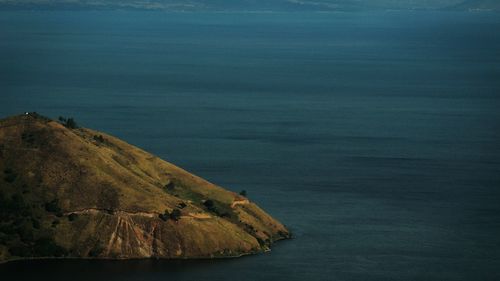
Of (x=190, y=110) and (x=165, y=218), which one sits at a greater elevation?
(x=190, y=110)

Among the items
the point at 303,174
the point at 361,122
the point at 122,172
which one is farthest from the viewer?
the point at 361,122

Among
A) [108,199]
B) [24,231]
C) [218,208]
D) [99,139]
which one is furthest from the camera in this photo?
[99,139]

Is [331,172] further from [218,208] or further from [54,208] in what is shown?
[54,208]

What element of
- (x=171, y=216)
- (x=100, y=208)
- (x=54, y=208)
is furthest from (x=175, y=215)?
(x=54, y=208)

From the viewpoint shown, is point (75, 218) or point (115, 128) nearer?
point (75, 218)

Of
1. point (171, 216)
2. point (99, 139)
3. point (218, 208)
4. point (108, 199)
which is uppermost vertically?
point (99, 139)

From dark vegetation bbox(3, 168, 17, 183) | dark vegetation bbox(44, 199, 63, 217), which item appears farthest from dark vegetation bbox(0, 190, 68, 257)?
dark vegetation bbox(3, 168, 17, 183)

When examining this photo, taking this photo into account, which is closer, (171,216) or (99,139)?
(171,216)

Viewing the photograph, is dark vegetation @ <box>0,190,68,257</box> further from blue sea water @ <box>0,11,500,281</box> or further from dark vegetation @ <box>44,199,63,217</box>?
blue sea water @ <box>0,11,500,281</box>

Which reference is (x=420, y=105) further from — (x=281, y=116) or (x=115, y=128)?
(x=115, y=128)

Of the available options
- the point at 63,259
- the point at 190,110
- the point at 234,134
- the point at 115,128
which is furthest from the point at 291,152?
the point at 63,259
